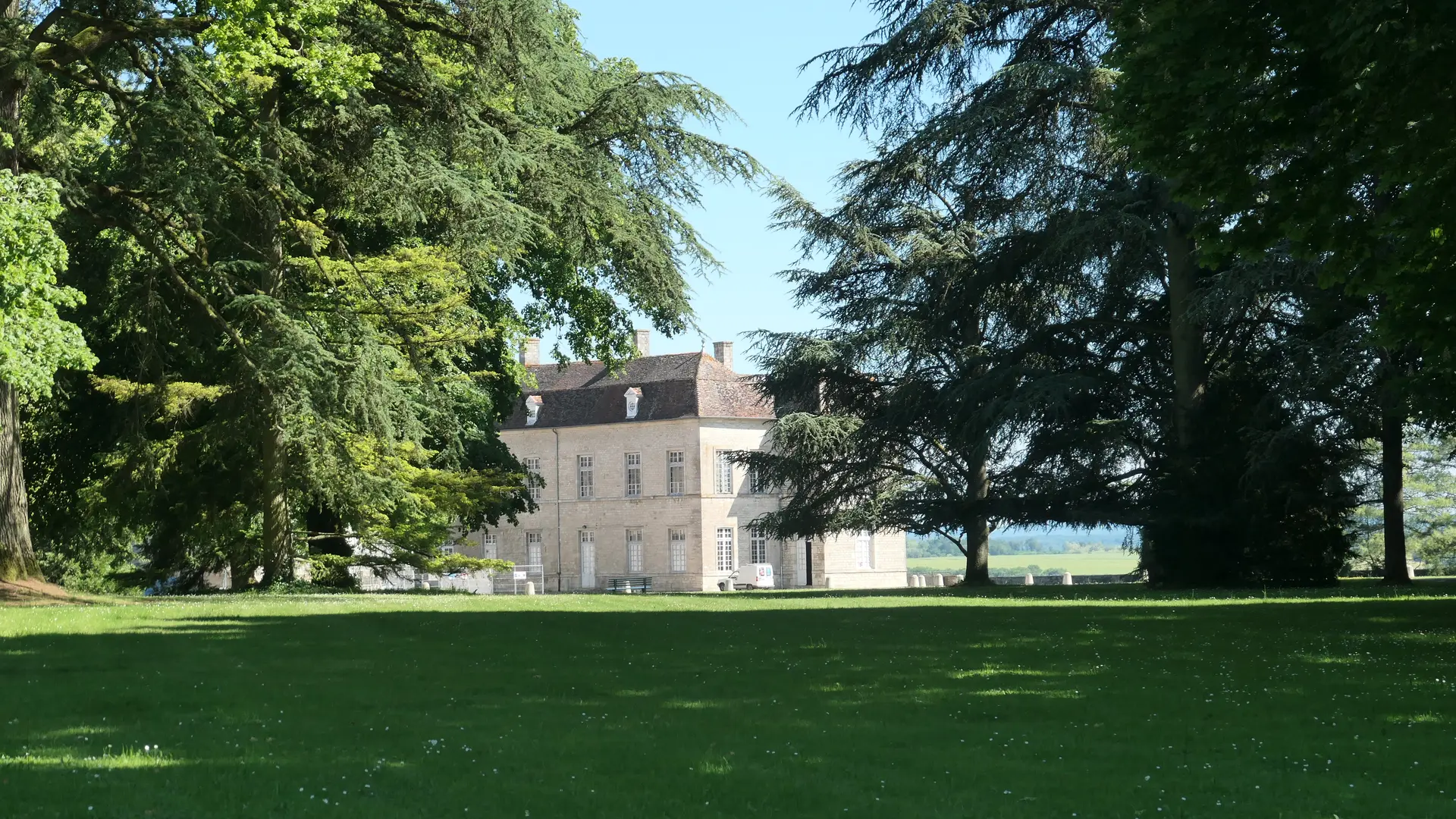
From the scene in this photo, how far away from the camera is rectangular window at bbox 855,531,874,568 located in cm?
6000

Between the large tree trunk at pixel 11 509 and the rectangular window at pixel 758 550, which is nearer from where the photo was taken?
the large tree trunk at pixel 11 509

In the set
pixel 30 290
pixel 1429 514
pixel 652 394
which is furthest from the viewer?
pixel 652 394

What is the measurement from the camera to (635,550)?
199 feet

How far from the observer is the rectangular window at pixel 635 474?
60.4 m

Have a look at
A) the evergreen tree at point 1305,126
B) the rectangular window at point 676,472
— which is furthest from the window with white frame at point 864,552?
the evergreen tree at point 1305,126

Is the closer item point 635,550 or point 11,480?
point 11,480

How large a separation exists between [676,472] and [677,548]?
9.95ft

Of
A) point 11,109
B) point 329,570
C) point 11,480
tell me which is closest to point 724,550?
point 329,570

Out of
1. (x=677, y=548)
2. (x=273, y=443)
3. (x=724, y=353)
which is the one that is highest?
(x=724, y=353)

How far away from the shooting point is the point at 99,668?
9.59 m

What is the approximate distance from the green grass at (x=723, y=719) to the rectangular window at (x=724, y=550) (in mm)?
45360

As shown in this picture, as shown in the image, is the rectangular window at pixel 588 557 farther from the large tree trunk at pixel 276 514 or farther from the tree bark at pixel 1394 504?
the tree bark at pixel 1394 504

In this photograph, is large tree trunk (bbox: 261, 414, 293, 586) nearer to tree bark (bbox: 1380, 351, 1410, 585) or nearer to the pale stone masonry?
tree bark (bbox: 1380, 351, 1410, 585)

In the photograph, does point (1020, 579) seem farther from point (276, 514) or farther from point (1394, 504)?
point (276, 514)
